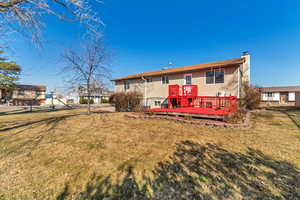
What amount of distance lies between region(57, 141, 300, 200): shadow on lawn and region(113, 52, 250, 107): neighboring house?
25.0ft

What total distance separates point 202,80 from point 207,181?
977 cm

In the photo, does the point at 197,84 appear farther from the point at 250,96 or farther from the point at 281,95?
the point at 281,95

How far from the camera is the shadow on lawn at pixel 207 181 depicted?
6.68ft

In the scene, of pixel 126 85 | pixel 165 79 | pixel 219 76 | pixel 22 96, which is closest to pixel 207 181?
pixel 219 76

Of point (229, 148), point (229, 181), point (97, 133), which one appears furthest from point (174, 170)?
point (97, 133)

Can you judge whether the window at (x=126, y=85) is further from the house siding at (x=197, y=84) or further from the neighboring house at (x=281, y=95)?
the neighboring house at (x=281, y=95)

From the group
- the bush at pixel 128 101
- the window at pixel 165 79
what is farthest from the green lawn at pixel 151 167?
the window at pixel 165 79

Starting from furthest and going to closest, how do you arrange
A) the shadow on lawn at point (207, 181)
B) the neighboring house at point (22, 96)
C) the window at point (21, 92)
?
the window at point (21, 92)
the neighboring house at point (22, 96)
the shadow on lawn at point (207, 181)

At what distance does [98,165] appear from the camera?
2.84 m

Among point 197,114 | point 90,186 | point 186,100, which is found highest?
point 186,100

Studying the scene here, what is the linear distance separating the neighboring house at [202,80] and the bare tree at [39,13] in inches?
360

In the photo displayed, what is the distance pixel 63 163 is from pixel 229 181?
374cm

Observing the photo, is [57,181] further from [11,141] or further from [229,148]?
[229,148]

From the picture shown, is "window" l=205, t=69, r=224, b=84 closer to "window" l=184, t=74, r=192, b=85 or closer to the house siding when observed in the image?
the house siding
